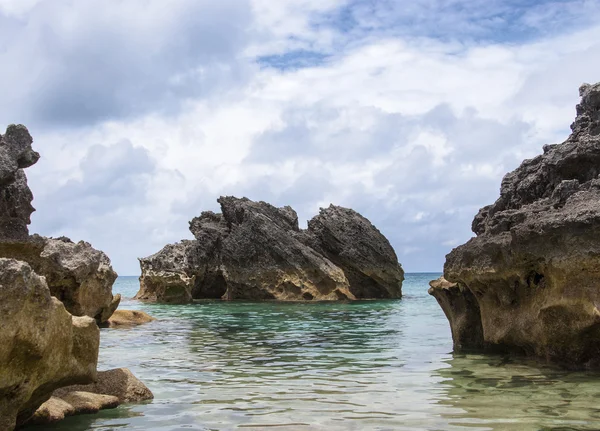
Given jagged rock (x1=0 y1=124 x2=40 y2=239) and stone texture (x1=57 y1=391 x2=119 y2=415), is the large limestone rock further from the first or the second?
stone texture (x1=57 y1=391 x2=119 y2=415)

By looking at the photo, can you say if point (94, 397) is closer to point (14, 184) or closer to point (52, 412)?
point (52, 412)

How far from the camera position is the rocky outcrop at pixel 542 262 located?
10852mm

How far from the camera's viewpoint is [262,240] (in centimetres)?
5028

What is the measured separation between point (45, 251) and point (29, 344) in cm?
1323

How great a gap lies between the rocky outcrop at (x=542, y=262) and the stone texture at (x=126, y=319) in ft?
42.2

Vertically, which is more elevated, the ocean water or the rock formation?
the rock formation

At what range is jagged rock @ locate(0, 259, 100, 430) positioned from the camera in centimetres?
602

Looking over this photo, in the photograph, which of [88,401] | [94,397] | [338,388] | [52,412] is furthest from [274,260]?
[52,412]

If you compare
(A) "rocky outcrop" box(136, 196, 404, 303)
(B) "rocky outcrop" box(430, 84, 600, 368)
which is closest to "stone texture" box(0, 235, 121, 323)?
(B) "rocky outcrop" box(430, 84, 600, 368)

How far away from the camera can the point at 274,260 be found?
1957 inches

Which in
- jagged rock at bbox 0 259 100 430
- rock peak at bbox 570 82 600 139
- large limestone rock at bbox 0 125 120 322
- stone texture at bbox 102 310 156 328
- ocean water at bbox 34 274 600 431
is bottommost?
ocean water at bbox 34 274 600 431

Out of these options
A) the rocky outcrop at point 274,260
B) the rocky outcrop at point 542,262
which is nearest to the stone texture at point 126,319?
the rocky outcrop at point 542,262

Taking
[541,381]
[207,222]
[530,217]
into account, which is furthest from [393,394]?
[207,222]

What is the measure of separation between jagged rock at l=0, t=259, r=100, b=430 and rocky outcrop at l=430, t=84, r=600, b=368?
7.61 metres
